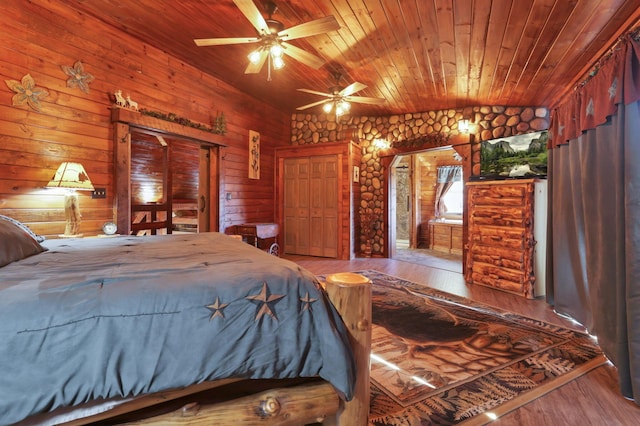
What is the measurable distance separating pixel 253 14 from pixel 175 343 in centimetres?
237

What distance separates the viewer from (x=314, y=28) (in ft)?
7.95

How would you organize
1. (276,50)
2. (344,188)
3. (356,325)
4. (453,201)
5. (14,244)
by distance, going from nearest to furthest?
1. (356,325)
2. (14,244)
3. (276,50)
4. (344,188)
5. (453,201)

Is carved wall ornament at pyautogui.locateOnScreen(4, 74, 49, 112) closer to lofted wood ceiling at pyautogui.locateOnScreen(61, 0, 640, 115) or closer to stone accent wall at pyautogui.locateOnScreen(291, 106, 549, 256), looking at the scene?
lofted wood ceiling at pyautogui.locateOnScreen(61, 0, 640, 115)

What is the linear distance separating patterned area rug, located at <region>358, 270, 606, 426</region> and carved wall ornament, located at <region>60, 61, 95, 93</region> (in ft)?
11.9

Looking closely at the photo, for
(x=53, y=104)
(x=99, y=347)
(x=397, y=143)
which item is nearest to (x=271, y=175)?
(x=397, y=143)

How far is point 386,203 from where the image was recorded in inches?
225

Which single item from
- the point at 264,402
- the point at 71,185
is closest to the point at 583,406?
the point at 264,402

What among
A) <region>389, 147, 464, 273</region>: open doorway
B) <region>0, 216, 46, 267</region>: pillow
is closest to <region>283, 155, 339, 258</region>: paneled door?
<region>389, 147, 464, 273</region>: open doorway

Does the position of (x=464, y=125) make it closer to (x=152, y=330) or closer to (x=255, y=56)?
(x=255, y=56)

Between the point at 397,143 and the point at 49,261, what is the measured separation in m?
5.07

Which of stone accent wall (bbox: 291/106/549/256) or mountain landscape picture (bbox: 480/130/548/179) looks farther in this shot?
stone accent wall (bbox: 291/106/549/256)

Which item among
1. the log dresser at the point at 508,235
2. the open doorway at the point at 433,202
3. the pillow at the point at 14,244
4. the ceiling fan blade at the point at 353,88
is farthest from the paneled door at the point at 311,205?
the pillow at the point at 14,244

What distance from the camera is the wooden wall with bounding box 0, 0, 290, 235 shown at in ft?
8.44

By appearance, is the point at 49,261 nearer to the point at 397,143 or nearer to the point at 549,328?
the point at 549,328
